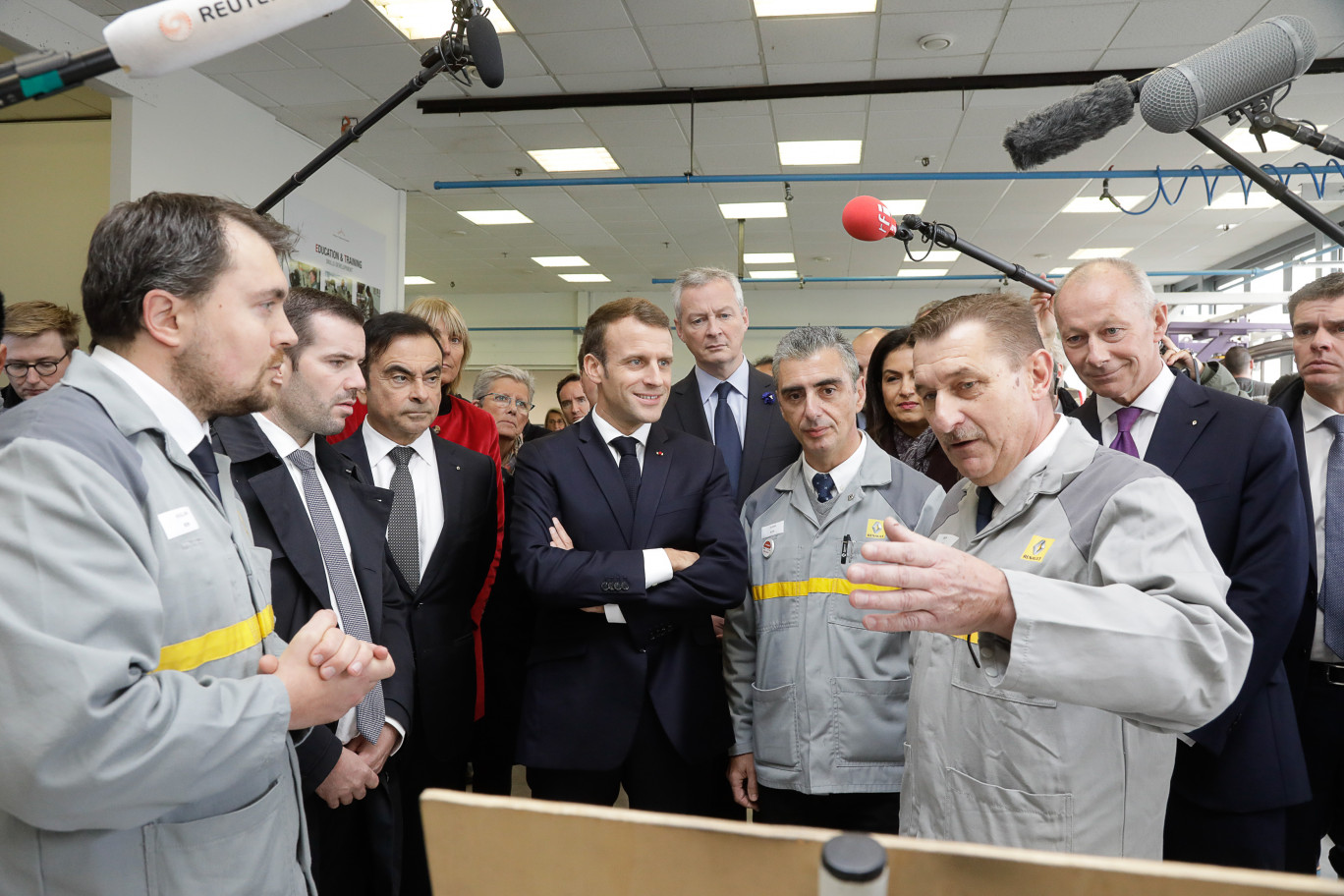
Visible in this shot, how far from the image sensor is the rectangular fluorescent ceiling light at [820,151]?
22.2 ft

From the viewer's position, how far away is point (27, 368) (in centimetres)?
309

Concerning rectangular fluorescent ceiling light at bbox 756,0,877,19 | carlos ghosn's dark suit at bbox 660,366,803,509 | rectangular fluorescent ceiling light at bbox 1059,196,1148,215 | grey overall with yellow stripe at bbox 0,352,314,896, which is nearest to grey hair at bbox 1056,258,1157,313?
carlos ghosn's dark suit at bbox 660,366,803,509

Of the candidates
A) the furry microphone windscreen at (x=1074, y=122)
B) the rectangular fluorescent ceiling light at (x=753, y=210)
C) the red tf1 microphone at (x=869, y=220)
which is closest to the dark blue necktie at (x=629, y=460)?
the red tf1 microphone at (x=869, y=220)

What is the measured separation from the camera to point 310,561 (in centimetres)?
174

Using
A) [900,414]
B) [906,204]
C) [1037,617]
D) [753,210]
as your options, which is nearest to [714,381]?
[900,414]

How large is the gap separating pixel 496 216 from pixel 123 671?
8.53m

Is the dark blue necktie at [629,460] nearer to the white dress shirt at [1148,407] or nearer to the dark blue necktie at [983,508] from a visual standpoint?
the dark blue necktie at [983,508]

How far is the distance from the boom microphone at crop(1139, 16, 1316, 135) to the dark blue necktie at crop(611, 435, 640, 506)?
4.32 ft

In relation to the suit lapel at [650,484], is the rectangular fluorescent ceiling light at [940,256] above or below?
above

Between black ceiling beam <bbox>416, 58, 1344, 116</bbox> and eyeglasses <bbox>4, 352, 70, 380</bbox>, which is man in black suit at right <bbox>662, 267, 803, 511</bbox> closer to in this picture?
eyeglasses <bbox>4, 352, 70, 380</bbox>

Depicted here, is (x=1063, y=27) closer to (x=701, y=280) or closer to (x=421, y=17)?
(x=701, y=280)

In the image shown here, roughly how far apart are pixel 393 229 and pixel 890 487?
22.8 feet

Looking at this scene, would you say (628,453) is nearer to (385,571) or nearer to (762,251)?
(385,571)

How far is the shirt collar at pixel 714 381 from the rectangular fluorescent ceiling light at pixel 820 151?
14.7ft
